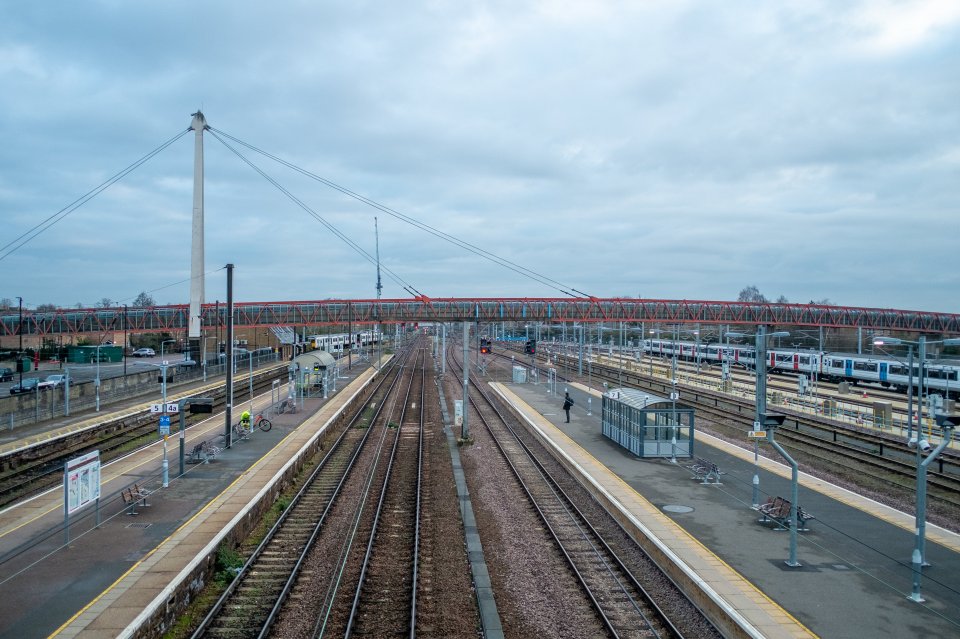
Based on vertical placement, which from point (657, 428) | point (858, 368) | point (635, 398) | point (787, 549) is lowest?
point (787, 549)

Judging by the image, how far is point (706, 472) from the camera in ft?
70.1

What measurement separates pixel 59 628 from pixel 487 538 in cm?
917

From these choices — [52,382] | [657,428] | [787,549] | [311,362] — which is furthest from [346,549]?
[52,382]

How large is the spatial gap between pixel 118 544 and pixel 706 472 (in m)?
17.3

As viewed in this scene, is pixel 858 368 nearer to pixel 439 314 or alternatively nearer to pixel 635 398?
pixel 635 398

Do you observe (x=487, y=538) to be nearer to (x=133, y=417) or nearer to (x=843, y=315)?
(x=133, y=417)

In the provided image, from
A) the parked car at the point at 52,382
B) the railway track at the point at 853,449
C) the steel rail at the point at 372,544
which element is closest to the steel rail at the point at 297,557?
the steel rail at the point at 372,544

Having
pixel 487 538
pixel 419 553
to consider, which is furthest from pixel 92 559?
pixel 487 538

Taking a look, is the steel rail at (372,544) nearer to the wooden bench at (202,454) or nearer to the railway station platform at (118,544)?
the railway station platform at (118,544)

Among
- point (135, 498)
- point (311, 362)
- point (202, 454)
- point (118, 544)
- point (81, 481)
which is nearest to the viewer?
point (118, 544)

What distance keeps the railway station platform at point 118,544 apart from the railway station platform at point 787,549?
33.2 ft

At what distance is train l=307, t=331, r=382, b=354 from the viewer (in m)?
79.5

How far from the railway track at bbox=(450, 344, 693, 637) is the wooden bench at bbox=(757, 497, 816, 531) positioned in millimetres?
4242

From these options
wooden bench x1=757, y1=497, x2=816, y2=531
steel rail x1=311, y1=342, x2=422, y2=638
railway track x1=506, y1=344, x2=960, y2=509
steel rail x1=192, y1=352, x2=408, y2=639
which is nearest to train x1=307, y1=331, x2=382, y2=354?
railway track x1=506, y1=344, x2=960, y2=509
